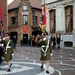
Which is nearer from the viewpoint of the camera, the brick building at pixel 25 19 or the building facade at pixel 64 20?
the building facade at pixel 64 20

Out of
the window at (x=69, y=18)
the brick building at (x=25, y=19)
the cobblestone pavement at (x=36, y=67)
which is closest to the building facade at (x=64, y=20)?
the window at (x=69, y=18)

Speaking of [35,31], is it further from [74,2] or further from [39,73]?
[39,73]

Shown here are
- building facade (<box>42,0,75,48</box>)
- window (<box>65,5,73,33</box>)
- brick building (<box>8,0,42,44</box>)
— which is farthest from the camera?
brick building (<box>8,0,42,44</box>)

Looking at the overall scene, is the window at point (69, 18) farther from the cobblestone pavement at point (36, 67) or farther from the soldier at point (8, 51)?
the soldier at point (8, 51)

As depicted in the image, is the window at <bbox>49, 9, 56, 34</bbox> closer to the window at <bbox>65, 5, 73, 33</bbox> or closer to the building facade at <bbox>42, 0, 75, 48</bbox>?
the building facade at <bbox>42, 0, 75, 48</bbox>

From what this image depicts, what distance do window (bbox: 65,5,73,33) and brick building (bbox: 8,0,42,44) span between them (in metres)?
20.6

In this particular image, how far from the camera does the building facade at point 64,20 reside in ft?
87.5

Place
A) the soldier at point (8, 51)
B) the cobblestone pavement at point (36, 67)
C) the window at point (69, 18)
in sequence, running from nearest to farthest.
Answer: the cobblestone pavement at point (36, 67) → the soldier at point (8, 51) → the window at point (69, 18)

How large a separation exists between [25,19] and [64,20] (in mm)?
21605

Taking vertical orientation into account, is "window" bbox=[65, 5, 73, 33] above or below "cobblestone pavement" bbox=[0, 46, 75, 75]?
above

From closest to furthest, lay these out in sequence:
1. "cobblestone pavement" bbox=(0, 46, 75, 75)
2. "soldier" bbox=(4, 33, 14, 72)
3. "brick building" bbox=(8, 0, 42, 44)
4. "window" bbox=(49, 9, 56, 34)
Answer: "cobblestone pavement" bbox=(0, 46, 75, 75), "soldier" bbox=(4, 33, 14, 72), "window" bbox=(49, 9, 56, 34), "brick building" bbox=(8, 0, 42, 44)

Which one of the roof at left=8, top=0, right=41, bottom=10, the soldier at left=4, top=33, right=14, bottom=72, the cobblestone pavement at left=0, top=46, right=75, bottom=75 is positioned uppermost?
the roof at left=8, top=0, right=41, bottom=10

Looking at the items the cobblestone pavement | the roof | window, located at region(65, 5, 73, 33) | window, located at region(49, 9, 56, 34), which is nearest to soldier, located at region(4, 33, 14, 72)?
the cobblestone pavement

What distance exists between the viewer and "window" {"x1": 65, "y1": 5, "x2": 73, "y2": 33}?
27.0m
